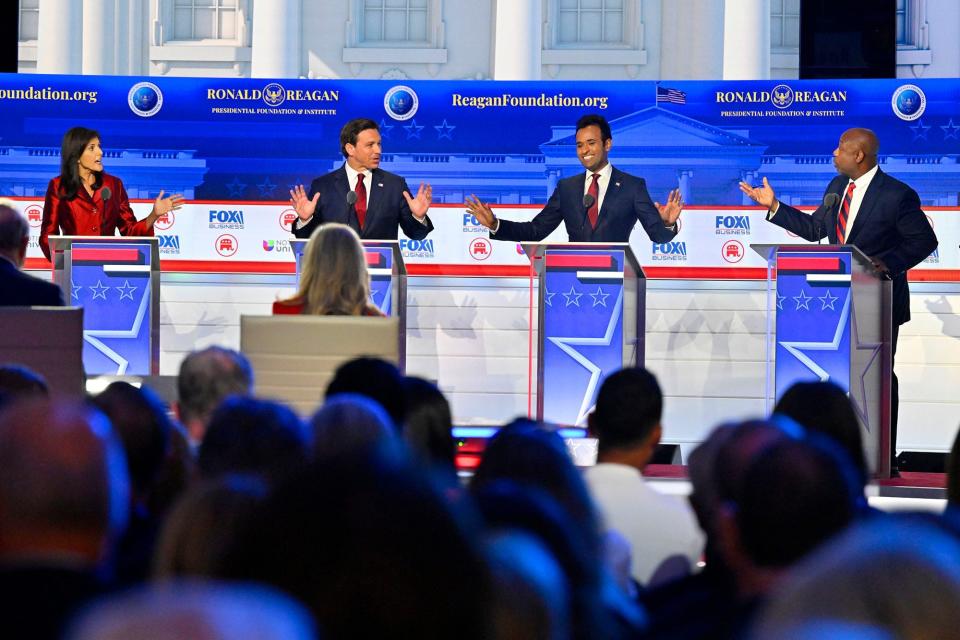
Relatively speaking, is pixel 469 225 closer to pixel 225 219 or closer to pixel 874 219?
pixel 225 219

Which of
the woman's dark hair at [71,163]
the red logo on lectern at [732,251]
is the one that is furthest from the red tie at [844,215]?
the woman's dark hair at [71,163]

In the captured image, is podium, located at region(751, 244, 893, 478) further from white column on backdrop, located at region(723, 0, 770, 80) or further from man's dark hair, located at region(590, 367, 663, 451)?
white column on backdrop, located at region(723, 0, 770, 80)

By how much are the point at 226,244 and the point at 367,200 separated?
3.07 m

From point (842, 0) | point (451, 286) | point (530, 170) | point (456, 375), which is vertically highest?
point (842, 0)

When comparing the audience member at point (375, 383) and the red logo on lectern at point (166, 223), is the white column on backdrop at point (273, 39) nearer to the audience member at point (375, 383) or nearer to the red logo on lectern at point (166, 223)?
the red logo on lectern at point (166, 223)

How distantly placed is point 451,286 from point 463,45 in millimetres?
9594

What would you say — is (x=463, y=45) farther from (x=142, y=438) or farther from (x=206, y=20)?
(x=142, y=438)

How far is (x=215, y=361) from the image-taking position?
3.97 m

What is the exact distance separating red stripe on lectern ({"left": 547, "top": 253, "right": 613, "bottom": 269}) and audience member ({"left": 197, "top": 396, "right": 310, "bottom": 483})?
526 centimetres

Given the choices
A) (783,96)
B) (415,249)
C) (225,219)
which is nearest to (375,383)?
(415,249)

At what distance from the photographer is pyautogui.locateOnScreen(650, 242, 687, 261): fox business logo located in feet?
39.3

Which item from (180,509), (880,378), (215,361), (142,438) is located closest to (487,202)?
(880,378)

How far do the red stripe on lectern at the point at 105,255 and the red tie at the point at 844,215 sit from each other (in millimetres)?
4194

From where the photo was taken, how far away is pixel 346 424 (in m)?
2.57
